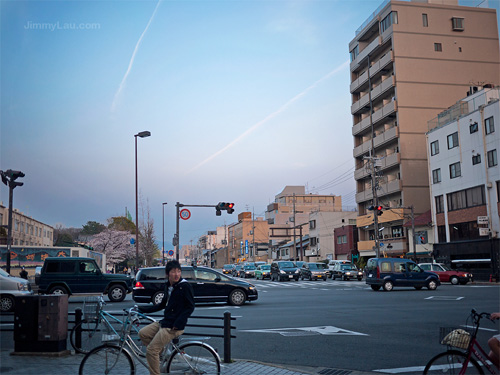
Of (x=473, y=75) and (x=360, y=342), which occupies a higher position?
(x=473, y=75)

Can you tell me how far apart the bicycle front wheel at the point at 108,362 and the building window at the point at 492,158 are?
41.0 m

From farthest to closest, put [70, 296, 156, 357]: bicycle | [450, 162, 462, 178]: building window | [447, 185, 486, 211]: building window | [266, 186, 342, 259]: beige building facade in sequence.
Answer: [266, 186, 342, 259]: beige building facade, [450, 162, 462, 178]: building window, [447, 185, 486, 211]: building window, [70, 296, 156, 357]: bicycle

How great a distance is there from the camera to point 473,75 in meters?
61.9

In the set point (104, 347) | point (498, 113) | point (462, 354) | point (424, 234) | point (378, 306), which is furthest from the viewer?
point (424, 234)

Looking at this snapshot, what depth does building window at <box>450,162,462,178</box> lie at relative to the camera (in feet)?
152

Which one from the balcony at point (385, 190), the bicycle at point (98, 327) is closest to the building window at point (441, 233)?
the balcony at point (385, 190)

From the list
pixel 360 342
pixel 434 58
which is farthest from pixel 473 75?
pixel 360 342

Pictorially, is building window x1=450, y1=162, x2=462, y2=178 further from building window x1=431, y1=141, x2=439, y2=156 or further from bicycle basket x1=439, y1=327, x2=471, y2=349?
bicycle basket x1=439, y1=327, x2=471, y2=349

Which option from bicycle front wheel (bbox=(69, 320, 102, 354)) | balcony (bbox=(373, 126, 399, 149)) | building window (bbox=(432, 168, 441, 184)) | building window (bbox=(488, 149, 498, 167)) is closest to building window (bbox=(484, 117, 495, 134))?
building window (bbox=(488, 149, 498, 167))

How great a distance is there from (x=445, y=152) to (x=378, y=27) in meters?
24.4

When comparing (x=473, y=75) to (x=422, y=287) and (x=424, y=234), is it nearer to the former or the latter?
(x=424, y=234)

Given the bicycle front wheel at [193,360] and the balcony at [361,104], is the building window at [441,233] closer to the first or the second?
the balcony at [361,104]

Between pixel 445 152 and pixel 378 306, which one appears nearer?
pixel 378 306

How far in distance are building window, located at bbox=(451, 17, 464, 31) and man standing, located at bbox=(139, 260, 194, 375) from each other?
65.5 m
